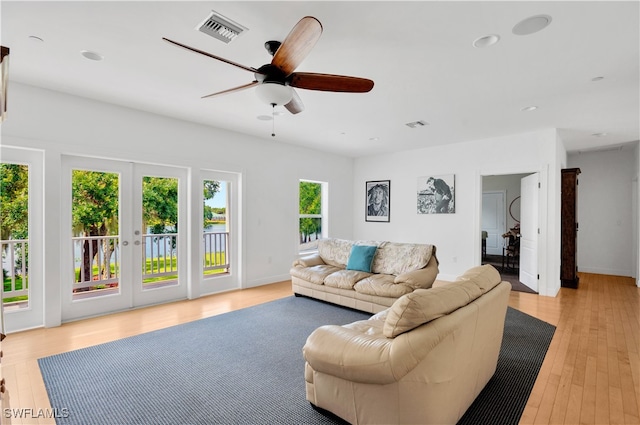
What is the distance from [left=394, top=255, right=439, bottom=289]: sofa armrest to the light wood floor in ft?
4.41

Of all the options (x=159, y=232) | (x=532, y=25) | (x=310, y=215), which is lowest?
(x=159, y=232)

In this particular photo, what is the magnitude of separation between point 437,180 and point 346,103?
10.6ft

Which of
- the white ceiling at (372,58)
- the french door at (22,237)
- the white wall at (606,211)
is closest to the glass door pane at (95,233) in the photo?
the french door at (22,237)

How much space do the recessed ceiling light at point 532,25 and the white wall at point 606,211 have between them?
6031 mm

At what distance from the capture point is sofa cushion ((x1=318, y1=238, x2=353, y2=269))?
4.99m

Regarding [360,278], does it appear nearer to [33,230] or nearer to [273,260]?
[273,260]

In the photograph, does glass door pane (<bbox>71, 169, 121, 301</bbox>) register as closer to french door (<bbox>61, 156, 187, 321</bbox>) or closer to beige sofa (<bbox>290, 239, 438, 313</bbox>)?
french door (<bbox>61, 156, 187, 321</bbox>)

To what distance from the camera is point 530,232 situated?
18.0ft

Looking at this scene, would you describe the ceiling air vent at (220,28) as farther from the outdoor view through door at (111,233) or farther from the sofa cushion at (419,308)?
the outdoor view through door at (111,233)

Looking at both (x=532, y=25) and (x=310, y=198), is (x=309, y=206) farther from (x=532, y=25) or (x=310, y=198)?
(x=532, y=25)

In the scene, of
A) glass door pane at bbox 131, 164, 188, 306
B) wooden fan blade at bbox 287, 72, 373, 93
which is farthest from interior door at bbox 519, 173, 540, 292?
glass door pane at bbox 131, 164, 188, 306

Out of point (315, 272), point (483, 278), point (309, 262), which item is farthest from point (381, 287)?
point (483, 278)

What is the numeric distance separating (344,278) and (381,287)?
56cm

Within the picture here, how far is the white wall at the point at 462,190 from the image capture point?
16.6 ft
